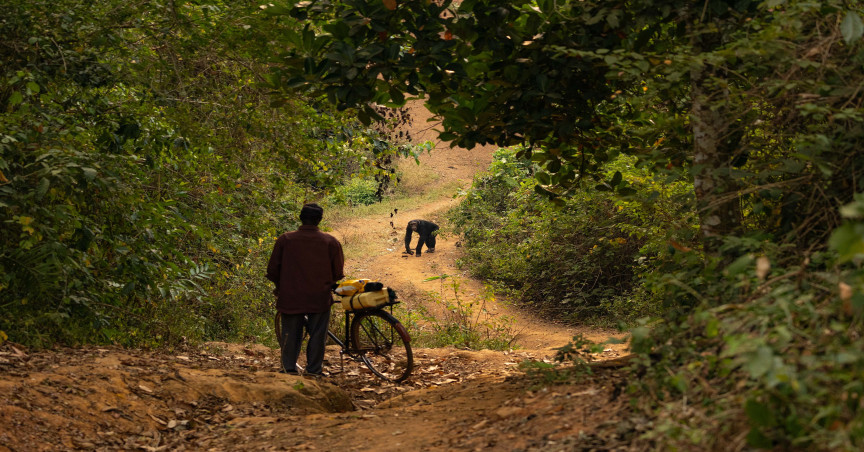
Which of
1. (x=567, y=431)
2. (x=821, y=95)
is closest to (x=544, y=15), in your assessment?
(x=821, y=95)

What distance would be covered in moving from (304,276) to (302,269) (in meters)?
0.07

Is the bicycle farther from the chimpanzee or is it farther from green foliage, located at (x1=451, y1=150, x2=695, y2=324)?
the chimpanzee

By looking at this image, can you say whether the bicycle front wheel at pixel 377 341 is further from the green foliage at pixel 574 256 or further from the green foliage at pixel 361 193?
the green foliage at pixel 361 193

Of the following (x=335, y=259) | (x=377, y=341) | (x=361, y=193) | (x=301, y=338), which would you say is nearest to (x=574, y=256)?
(x=377, y=341)

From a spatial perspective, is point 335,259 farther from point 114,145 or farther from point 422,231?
point 422,231

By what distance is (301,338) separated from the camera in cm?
665

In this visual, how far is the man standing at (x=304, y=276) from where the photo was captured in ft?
21.2

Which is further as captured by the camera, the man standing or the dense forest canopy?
the man standing

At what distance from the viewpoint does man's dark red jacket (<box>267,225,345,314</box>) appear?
645 centimetres

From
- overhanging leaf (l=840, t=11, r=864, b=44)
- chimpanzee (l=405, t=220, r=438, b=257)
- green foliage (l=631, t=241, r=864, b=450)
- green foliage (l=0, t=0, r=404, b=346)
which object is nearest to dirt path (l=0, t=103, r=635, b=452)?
green foliage (l=631, t=241, r=864, b=450)

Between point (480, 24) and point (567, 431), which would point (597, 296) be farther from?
point (567, 431)

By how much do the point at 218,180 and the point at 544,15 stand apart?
15.3ft

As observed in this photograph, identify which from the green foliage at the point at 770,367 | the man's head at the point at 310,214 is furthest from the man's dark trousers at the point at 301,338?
the green foliage at the point at 770,367

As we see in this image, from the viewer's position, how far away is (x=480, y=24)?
15.6 feet
